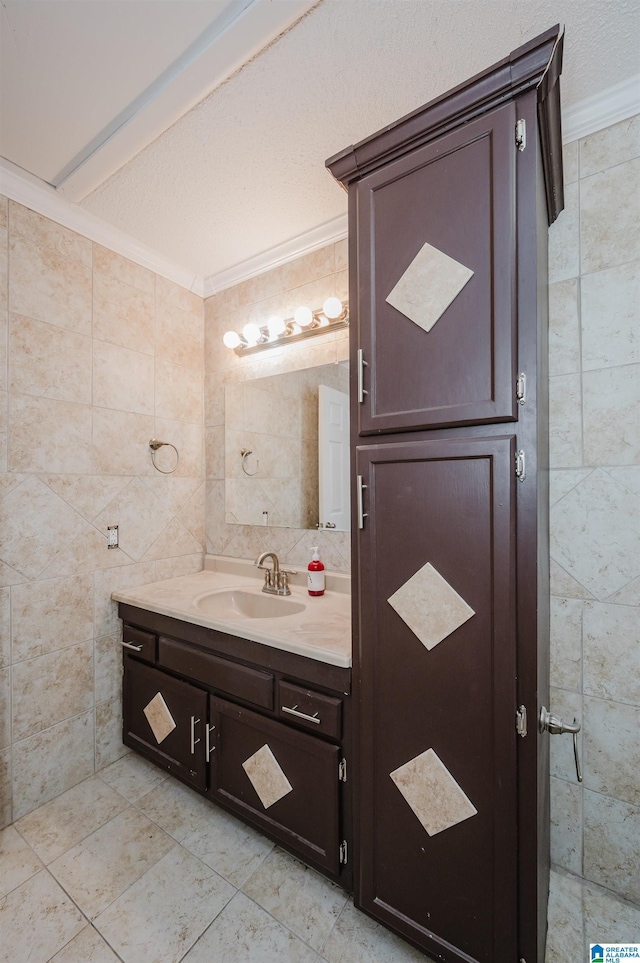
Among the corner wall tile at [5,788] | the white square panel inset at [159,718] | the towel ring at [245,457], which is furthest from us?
the towel ring at [245,457]

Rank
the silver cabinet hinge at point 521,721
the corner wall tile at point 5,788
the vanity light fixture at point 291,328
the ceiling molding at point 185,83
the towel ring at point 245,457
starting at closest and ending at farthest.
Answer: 1. the silver cabinet hinge at point 521,721
2. the ceiling molding at point 185,83
3. the corner wall tile at point 5,788
4. the vanity light fixture at point 291,328
5. the towel ring at point 245,457

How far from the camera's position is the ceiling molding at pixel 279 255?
187cm

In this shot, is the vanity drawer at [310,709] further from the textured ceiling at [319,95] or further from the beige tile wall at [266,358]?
the textured ceiling at [319,95]

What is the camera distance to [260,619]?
→ 5.05ft

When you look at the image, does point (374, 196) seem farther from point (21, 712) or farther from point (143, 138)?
point (21, 712)

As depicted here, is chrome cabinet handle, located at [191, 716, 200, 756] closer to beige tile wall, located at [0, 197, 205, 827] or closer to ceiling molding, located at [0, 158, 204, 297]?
beige tile wall, located at [0, 197, 205, 827]

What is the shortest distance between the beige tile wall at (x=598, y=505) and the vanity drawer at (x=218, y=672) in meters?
0.99

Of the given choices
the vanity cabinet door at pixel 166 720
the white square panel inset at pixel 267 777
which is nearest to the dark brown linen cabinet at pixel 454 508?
the white square panel inset at pixel 267 777

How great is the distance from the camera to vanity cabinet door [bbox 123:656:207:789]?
5.27ft

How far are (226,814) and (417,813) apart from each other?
0.98 meters

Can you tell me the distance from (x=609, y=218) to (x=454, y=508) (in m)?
1.10

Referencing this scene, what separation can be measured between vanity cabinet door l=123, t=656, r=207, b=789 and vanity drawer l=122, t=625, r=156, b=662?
0.05 meters

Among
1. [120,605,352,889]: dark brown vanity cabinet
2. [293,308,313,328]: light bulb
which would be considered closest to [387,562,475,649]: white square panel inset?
[120,605,352,889]: dark brown vanity cabinet

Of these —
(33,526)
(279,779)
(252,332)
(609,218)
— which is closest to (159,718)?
(279,779)
